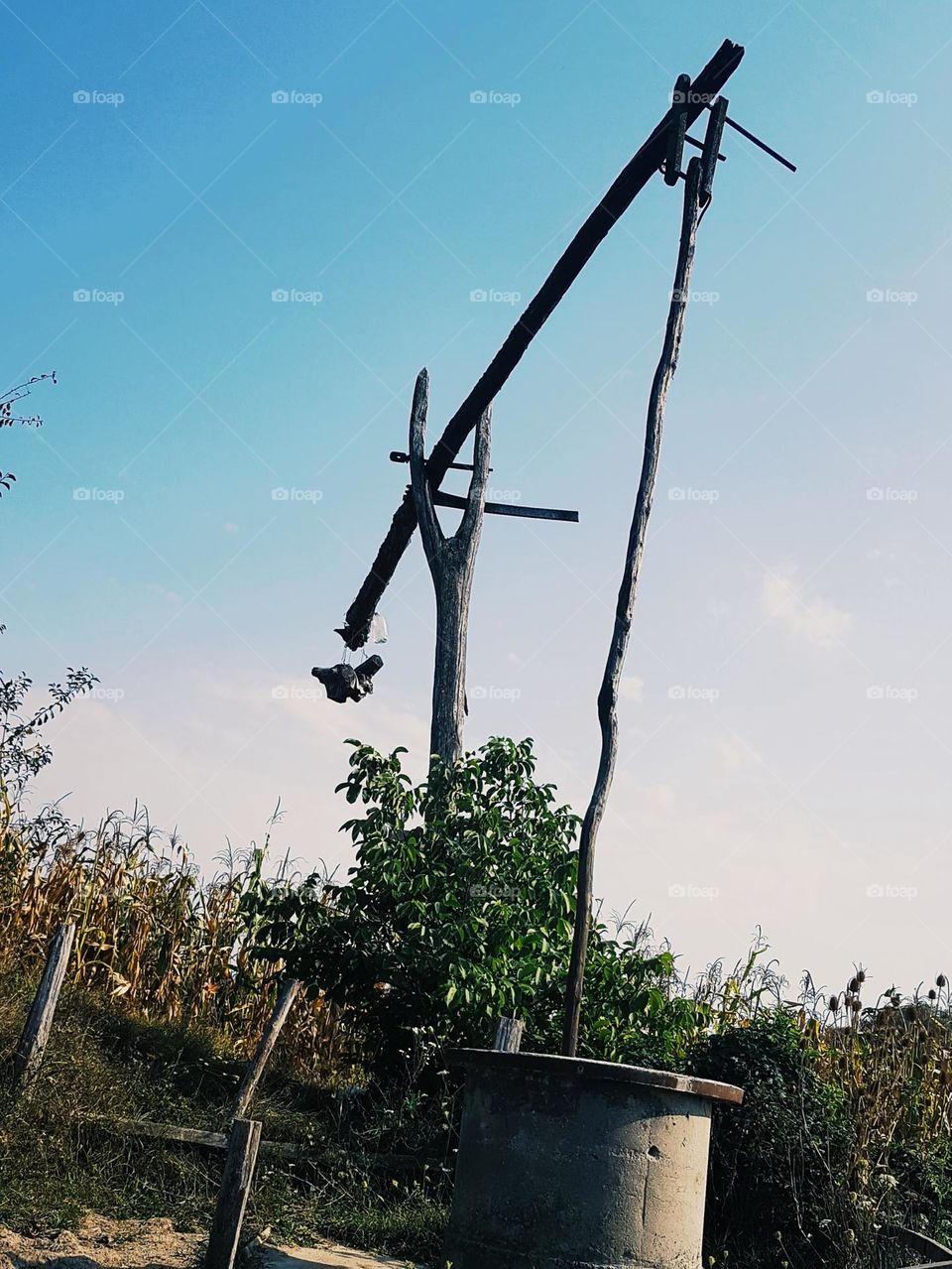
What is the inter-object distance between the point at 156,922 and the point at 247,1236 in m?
4.36

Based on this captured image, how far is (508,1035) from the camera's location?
680 cm

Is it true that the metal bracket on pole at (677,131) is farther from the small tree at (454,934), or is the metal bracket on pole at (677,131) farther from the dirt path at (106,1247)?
the dirt path at (106,1247)

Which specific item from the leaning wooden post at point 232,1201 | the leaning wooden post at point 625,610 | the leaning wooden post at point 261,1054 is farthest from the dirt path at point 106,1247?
the leaning wooden post at point 625,610

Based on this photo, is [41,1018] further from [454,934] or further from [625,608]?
[625,608]

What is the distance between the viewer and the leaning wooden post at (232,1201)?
17.3ft

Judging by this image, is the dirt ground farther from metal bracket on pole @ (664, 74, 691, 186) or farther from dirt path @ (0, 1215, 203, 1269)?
metal bracket on pole @ (664, 74, 691, 186)

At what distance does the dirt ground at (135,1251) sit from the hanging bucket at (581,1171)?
3.95 ft

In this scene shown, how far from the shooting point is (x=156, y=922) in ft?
32.7

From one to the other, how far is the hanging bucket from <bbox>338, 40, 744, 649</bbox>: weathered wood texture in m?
6.59

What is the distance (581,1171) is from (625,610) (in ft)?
10.2

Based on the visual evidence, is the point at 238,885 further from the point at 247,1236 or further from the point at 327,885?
the point at 247,1236

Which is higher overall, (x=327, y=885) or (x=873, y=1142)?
(x=327, y=885)

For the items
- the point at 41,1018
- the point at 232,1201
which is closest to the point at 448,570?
the point at 41,1018

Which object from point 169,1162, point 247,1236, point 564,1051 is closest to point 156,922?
point 169,1162
